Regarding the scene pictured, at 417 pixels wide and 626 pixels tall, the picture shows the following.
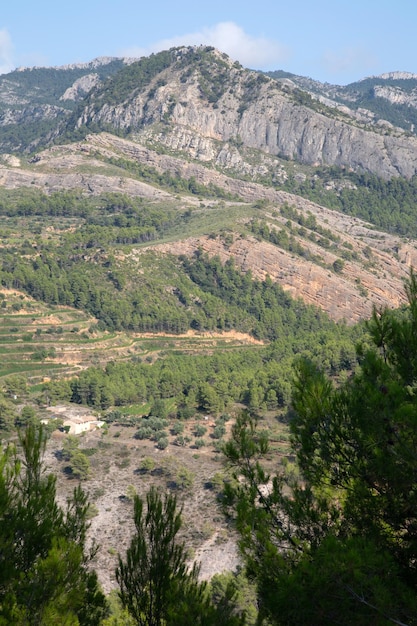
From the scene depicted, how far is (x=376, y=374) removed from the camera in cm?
1518

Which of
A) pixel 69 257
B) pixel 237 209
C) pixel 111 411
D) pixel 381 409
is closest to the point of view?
pixel 381 409

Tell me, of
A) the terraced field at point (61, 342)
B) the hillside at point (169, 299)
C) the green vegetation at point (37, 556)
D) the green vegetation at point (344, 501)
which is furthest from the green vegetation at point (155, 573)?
the terraced field at point (61, 342)

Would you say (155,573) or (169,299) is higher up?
(155,573)

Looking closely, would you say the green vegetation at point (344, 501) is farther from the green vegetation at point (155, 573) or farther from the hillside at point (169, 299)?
the hillside at point (169, 299)

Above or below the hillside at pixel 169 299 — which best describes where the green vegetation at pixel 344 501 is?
above

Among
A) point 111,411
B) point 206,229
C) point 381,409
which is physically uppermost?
point 381,409

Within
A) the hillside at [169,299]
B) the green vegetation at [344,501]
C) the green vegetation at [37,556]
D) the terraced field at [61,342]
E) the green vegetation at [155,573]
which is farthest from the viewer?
the terraced field at [61,342]

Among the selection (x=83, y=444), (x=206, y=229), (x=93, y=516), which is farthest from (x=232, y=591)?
(x=206, y=229)

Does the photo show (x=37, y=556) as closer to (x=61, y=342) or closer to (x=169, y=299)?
(x=61, y=342)

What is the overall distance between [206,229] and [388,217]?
72.1 meters

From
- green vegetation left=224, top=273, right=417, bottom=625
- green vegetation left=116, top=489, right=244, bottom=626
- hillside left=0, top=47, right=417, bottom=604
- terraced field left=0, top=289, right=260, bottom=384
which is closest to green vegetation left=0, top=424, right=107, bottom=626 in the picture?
green vegetation left=116, top=489, right=244, bottom=626

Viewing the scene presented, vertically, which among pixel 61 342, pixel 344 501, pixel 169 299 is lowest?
pixel 61 342

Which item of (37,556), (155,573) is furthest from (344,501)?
(37,556)

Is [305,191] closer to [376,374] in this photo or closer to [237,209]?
[237,209]
